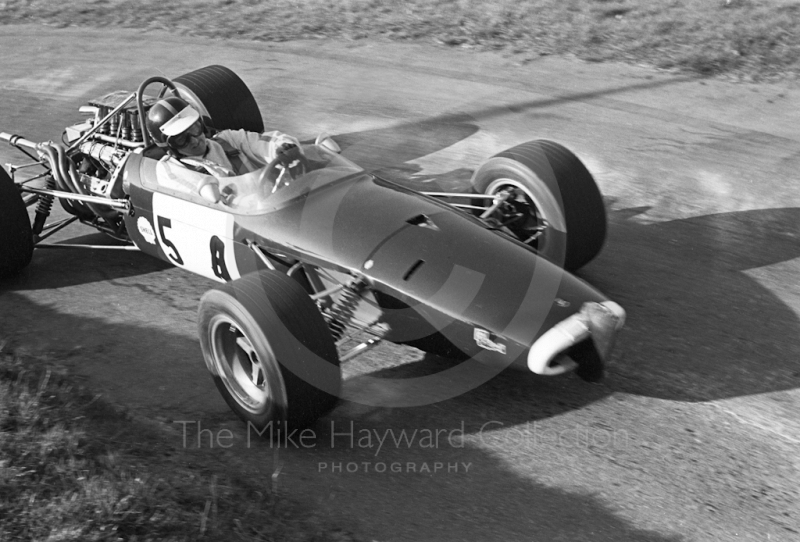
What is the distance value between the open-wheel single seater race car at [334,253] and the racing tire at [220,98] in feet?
3.83

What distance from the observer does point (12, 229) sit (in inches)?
252

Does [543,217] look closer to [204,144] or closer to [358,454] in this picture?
[358,454]

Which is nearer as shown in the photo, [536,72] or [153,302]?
[153,302]

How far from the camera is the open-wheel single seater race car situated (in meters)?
4.64

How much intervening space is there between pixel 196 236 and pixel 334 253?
1.21 m

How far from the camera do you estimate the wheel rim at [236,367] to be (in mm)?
4879

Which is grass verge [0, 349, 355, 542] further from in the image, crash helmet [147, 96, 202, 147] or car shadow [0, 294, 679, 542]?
crash helmet [147, 96, 202, 147]

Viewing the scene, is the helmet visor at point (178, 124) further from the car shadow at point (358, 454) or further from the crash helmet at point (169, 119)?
the car shadow at point (358, 454)

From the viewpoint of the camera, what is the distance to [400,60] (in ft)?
40.0

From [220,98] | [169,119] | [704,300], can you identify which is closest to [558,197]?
[704,300]

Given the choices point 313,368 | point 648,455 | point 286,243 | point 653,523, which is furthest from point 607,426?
point 286,243

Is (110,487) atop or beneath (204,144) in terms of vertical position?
beneath

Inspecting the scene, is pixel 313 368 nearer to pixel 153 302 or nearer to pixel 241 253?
pixel 241 253

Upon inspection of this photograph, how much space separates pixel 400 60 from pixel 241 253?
713cm
